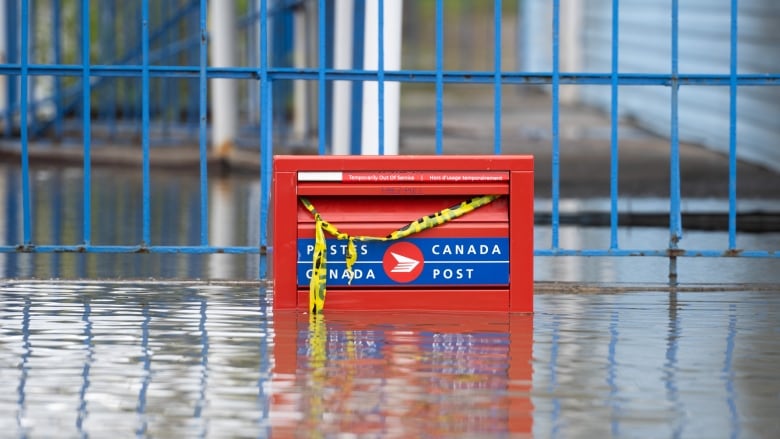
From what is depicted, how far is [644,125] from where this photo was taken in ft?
111

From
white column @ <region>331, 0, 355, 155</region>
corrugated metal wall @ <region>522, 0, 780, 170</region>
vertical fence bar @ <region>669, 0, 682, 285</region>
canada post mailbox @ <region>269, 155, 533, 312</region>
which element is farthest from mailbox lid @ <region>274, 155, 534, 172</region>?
corrugated metal wall @ <region>522, 0, 780, 170</region>

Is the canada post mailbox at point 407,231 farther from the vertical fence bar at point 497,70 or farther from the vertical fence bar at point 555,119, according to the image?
the vertical fence bar at point 555,119

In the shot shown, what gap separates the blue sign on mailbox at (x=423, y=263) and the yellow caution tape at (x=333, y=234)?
2.4 inches

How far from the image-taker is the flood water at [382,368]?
A: 685 cm

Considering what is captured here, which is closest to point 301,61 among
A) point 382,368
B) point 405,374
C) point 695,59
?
point 695,59

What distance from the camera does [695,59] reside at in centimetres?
2898

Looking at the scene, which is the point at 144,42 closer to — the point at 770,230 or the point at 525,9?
the point at 770,230

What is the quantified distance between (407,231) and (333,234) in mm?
422

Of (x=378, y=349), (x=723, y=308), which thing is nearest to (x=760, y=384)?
(x=378, y=349)

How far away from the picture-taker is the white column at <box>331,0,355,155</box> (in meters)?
19.6

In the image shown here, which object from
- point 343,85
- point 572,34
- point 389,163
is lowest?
point 389,163

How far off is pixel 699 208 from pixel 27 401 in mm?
11549

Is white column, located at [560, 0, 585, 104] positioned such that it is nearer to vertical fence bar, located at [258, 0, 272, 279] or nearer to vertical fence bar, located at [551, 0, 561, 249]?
vertical fence bar, located at [551, 0, 561, 249]

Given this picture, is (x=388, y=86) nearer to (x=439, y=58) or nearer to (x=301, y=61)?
(x=439, y=58)
